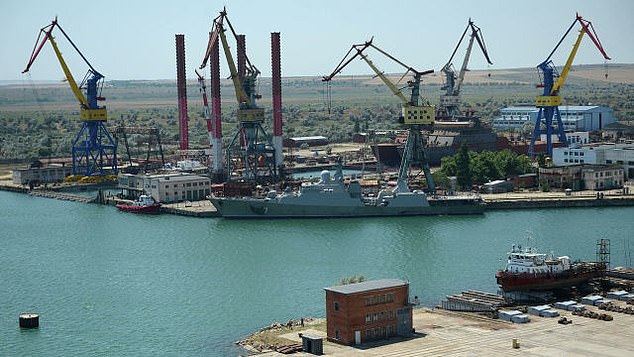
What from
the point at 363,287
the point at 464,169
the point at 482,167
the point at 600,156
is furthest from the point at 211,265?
the point at 600,156

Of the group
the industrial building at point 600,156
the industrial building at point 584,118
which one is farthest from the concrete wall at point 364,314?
the industrial building at point 584,118

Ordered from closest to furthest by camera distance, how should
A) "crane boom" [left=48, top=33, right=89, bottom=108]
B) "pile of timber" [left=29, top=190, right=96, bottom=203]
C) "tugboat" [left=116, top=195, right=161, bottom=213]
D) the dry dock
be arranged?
1. the dry dock
2. "tugboat" [left=116, top=195, right=161, bottom=213]
3. "pile of timber" [left=29, top=190, right=96, bottom=203]
4. "crane boom" [left=48, top=33, right=89, bottom=108]

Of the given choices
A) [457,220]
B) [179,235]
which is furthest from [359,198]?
[179,235]

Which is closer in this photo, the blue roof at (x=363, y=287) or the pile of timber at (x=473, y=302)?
the blue roof at (x=363, y=287)

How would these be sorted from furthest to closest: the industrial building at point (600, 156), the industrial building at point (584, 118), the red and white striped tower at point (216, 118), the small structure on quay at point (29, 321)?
the industrial building at point (584, 118)
the red and white striped tower at point (216, 118)
the industrial building at point (600, 156)
the small structure on quay at point (29, 321)

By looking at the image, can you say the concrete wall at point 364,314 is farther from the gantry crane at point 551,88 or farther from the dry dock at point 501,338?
the gantry crane at point 551,88

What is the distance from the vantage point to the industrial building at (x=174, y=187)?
1731 inches

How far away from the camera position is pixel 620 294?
2428 centimetres

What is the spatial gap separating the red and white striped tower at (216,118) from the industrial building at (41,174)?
27.2 ft

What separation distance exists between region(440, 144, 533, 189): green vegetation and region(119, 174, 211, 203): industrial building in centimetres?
988

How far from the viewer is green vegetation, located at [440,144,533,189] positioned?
46062 mm

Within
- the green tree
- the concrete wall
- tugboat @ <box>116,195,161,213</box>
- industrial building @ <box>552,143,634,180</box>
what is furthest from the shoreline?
the concrete wall

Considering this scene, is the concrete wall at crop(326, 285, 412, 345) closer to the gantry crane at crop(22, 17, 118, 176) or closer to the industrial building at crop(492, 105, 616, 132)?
the gantry crane at crop(22, 17, 118, 176)

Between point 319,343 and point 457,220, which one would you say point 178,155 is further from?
point 319,343
